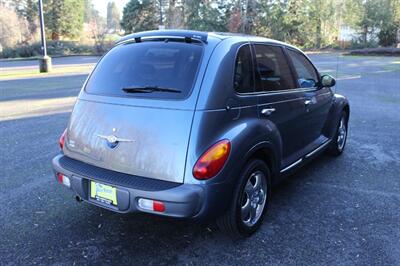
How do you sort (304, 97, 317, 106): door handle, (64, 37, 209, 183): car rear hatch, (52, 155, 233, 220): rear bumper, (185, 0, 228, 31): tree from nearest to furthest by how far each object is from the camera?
(52, 155, 233, 220): rear bumper → (64, 37, 209, 183): car rear hatch → (304, 97, 317, 106): door handle → (185, 0, 228, 31): tree

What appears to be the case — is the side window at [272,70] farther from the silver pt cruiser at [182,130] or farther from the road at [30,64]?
the road at [30,64]

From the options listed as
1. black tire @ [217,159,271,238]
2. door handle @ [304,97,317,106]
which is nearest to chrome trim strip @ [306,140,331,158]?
door handle @ [304,97,317,106]

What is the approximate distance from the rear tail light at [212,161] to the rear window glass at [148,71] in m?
0.46

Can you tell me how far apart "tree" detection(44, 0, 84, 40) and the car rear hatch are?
168 ft

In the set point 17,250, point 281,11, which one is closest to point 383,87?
point 17,250

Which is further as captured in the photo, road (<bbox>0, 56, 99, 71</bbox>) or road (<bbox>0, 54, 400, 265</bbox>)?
road (<bbox>0, 56, 99, 71</bbox>)

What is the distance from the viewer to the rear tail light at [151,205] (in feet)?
9.19

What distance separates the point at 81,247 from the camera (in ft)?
10.5

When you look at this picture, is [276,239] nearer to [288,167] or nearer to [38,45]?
[288,167]

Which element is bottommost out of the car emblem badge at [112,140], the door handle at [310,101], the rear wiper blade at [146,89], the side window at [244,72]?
the car emblem badge at [112,140]

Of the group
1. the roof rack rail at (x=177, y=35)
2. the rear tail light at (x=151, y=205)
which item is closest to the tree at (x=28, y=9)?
the roof rack rail at (x=177, y=35)

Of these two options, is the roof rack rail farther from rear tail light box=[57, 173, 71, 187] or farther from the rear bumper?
rear tail light box=[57, 173, 71, 187]

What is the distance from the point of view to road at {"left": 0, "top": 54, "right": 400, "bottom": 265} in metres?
3.09

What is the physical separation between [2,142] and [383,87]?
12.7 metres
